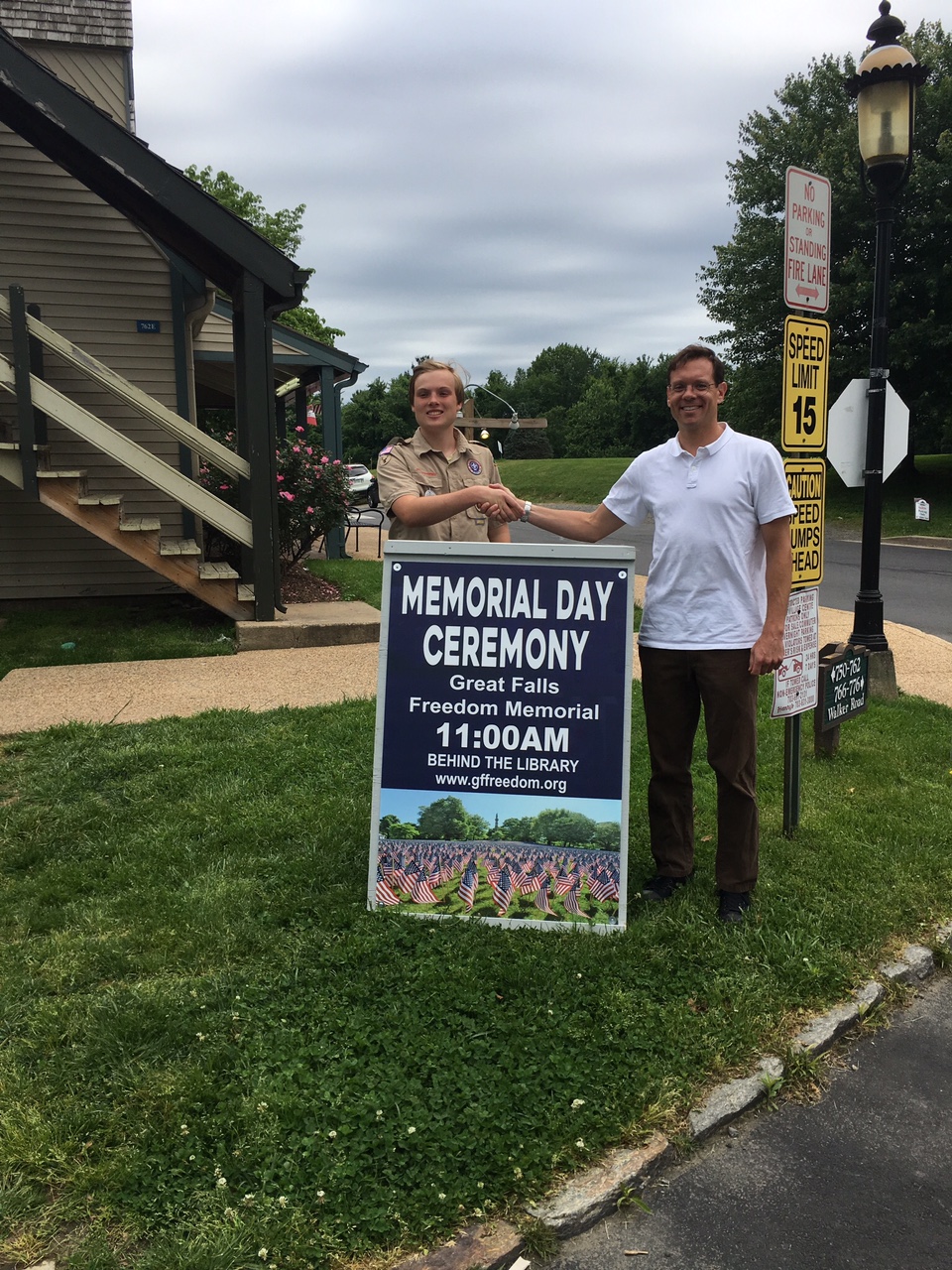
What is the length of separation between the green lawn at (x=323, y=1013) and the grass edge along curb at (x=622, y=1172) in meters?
0.05

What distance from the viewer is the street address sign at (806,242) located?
4.07m

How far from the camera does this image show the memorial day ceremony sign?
340cm

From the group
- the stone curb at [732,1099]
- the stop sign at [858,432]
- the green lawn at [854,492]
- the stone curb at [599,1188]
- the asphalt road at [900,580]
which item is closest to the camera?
the stone curb at [599,1188]

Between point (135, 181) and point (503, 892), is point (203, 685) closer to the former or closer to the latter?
point (135, 181)

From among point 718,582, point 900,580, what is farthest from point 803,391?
point 900,580

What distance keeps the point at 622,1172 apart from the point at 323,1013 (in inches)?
38.4

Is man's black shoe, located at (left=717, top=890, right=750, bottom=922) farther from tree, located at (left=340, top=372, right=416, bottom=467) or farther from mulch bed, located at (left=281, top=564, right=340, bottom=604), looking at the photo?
tree, located at (left=340, top=372, right=416, bottom=467)

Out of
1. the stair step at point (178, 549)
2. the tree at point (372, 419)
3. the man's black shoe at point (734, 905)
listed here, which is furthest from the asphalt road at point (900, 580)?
the tree at point (372, 419)

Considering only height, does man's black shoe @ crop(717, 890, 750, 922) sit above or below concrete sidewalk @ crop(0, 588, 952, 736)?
below

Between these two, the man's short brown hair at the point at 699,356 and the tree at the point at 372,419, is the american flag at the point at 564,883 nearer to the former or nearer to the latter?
the man's short brown hair at the point at 699,356

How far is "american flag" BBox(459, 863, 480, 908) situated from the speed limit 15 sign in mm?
2131

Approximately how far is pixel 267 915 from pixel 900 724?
14.1ft

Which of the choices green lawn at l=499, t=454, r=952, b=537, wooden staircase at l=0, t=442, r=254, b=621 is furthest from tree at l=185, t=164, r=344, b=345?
wooden staircase at l=0, t=442, r=254, b=621

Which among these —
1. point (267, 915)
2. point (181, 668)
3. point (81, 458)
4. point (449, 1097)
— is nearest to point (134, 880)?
point (267, 915)
